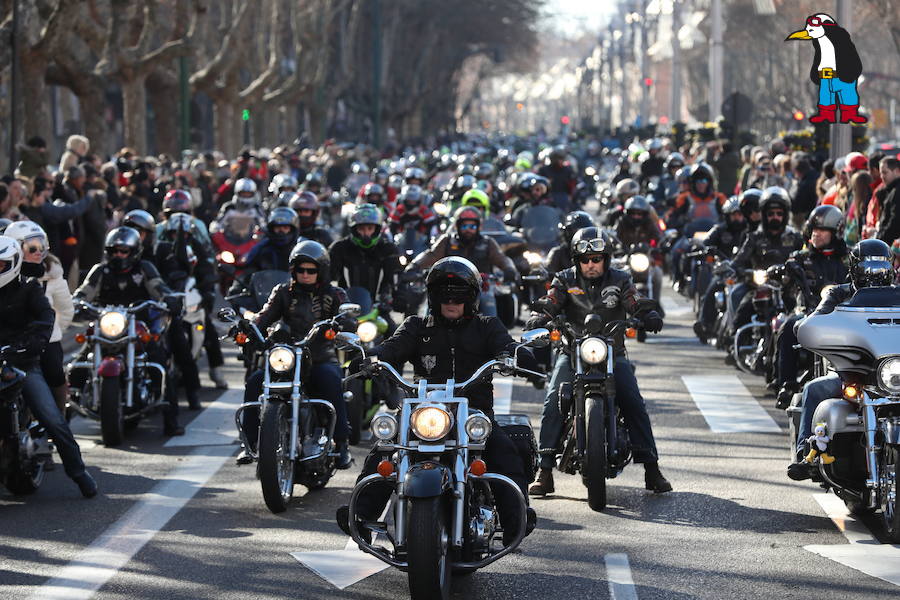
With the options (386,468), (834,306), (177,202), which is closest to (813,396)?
(834,306)

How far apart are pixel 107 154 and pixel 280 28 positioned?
26.1 metres

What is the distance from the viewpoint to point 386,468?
8.20m

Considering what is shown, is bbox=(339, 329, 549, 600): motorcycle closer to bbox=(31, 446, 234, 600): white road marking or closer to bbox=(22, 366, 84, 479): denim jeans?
bbox=(31, 446, 234, 600): white road marking

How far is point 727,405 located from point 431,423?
7.31m

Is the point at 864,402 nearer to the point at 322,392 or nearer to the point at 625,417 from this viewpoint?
the point at 625,417

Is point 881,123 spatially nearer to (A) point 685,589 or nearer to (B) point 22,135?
(B) point 22,135

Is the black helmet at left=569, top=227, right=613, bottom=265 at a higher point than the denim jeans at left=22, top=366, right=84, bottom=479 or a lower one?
higher

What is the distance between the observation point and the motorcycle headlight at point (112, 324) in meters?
13.2

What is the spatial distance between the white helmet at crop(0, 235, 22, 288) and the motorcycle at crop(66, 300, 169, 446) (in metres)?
1.93

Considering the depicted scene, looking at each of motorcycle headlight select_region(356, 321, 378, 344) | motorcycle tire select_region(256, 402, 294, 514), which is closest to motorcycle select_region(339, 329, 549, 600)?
motorcycle tire select_region(256, 402, 294, 514)

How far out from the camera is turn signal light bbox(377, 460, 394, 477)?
820cm

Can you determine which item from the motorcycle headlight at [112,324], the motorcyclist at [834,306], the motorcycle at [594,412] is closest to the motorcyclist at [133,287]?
the motorcycle headlight at [112,324]

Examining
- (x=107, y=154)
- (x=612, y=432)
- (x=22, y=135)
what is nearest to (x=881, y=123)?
(x=107, y=154)

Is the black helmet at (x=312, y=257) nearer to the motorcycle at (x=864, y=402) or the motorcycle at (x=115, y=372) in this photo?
the motorcycle at (x=115, y=372)
